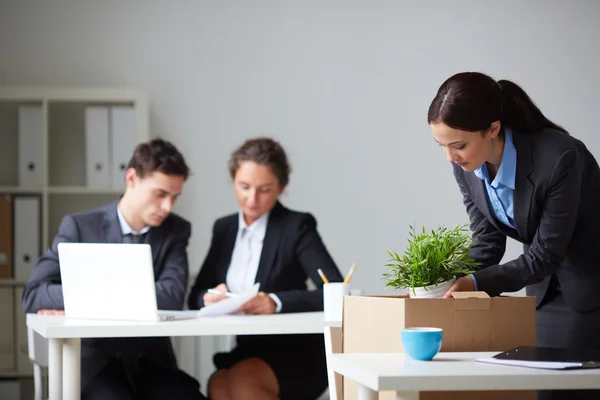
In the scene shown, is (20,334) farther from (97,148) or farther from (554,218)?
(554,218)

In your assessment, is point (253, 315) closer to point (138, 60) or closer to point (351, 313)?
point (351, 313)

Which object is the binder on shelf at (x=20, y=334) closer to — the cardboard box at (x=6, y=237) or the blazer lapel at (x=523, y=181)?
the cardboard box at (x=6, y=237)

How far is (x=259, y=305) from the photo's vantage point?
2.51 metres

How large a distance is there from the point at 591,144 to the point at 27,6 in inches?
120

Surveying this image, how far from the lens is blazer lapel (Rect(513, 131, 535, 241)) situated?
1.81 m

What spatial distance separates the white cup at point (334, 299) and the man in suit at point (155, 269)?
1.80 ft

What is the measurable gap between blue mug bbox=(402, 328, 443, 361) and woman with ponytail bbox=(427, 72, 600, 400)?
13.1 inches

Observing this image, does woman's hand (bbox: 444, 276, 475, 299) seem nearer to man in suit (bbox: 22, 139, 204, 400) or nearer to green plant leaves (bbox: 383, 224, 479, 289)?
green plant leaves (bbox: 383, 224, 479, 289)

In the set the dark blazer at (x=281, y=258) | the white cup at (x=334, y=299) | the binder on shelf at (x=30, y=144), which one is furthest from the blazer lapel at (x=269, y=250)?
the binder on shelf at (x=30, y=144)

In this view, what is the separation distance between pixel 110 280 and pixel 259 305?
501mm

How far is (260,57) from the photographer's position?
13.9 ft

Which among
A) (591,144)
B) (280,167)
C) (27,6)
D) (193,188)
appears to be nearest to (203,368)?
(193,188)

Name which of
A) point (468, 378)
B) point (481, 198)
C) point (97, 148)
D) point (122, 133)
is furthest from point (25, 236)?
point (468, 378)

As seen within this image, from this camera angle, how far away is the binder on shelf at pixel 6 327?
378cm
